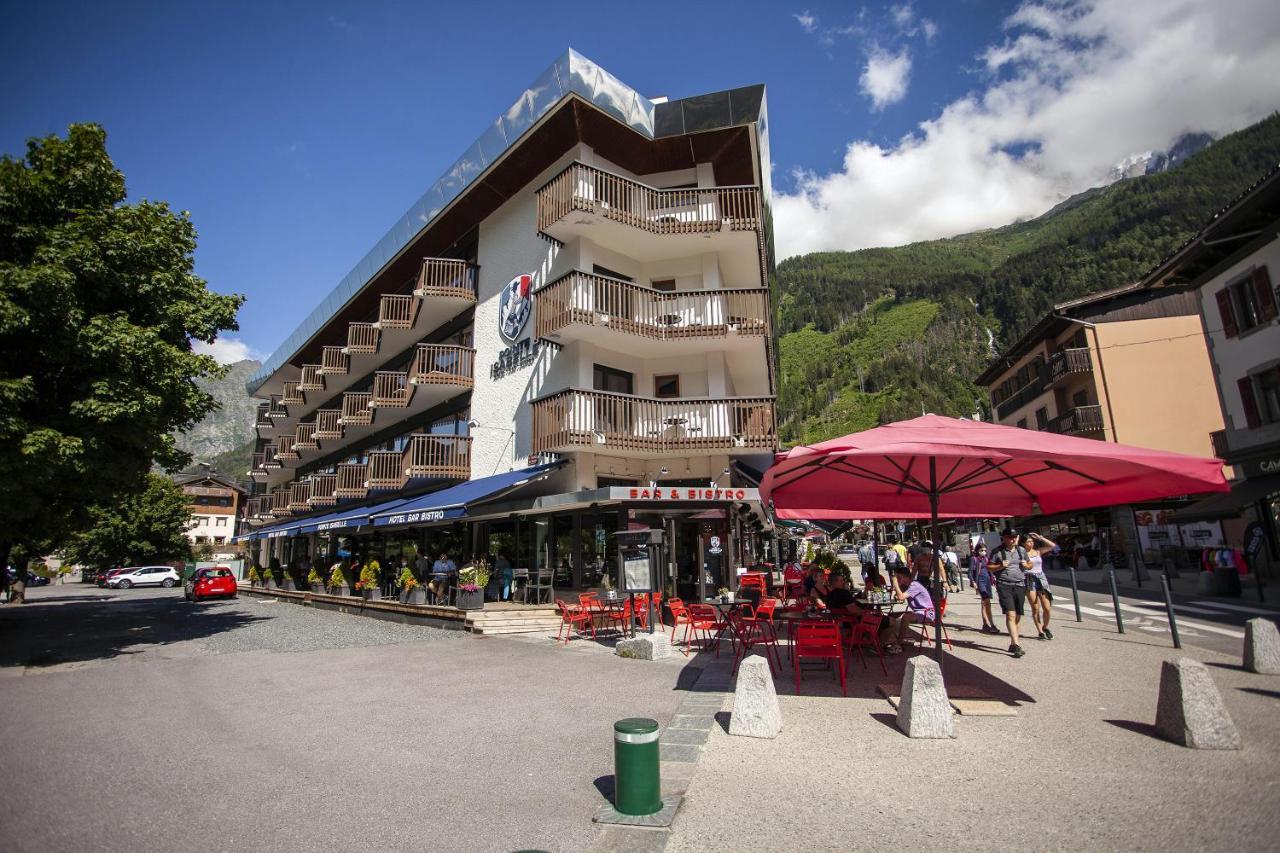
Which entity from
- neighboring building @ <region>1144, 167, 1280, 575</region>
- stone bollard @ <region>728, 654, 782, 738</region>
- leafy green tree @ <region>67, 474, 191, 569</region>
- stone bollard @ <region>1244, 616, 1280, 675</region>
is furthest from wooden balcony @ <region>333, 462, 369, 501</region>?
leafy green tree @ <region>67, 474, 191, 569</region>

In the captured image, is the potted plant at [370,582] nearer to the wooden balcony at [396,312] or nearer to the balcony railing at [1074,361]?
the wooden balcony at [396,312]

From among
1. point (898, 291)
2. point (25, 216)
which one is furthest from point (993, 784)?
point (898, 291)

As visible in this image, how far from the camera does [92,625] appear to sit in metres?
18.4

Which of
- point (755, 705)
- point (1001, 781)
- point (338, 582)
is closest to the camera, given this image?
point (1001, 781)

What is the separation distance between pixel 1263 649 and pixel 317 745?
11044 millimetres

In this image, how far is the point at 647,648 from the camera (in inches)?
416

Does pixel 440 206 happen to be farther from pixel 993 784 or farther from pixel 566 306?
pixel 993 784

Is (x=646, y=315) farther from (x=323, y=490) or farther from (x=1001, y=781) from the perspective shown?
(x=323, y=490)

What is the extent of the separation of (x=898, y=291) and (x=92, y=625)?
182 metres

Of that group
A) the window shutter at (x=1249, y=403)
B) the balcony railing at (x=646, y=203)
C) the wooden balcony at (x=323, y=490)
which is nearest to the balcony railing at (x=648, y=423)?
Result: the balcony railing at (x=646, y=203)

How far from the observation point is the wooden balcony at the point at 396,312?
2331 cm

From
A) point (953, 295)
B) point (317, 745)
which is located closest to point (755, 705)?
point (317, 745)

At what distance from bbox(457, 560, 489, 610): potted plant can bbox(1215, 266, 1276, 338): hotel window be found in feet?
81.6

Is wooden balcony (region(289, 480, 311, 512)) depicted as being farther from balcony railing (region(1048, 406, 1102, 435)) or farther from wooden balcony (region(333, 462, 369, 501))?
balcony railing (region(1048, 406, 1102, 435))
